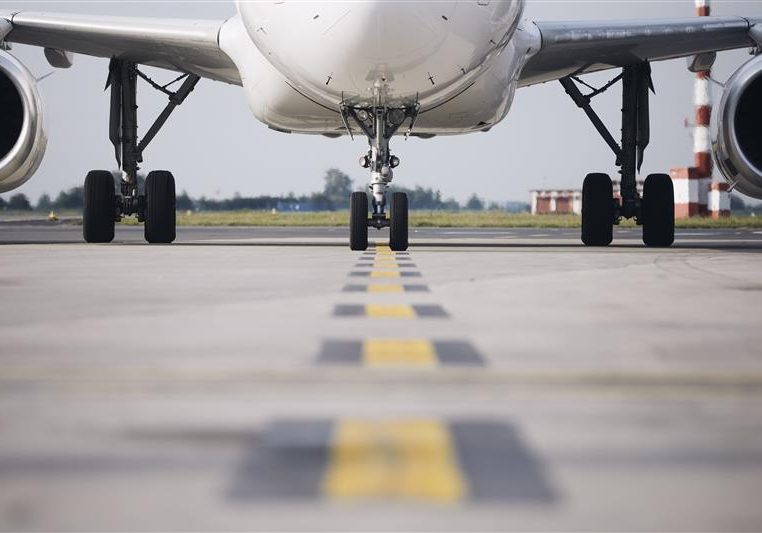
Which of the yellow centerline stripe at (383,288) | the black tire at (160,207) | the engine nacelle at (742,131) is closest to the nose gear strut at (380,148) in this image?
the black tire at (160,207)

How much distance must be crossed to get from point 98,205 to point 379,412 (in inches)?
461

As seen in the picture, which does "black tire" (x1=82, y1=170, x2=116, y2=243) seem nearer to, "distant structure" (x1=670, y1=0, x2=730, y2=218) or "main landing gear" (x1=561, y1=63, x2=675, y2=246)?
"main landing gear" (x1=561, y1=63, x2=675, y2=246)

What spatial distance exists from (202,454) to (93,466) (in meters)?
0.23

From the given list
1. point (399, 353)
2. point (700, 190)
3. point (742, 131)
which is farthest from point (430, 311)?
point (700, 190)

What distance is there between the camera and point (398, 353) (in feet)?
13.7

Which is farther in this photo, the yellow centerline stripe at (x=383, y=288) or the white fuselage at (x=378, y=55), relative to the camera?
the white fuselage at (x=378, y=55)

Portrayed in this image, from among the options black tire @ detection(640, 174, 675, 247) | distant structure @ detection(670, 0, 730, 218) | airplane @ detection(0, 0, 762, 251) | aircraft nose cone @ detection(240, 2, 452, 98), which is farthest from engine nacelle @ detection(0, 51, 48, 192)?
distant structure @ detection(670, 0, 730, 218)

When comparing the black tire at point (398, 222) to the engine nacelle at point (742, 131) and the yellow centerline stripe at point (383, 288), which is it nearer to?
the engine nacelle at point (742, 131)

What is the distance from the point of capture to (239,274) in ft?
27.3

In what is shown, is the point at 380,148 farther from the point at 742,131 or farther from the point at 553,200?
the point at 553,200

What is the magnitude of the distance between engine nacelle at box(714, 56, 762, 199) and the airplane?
15 millimetres

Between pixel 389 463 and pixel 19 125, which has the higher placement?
pixel 19 125

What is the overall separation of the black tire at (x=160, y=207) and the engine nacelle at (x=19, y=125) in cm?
144

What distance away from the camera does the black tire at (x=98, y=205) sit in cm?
1415
